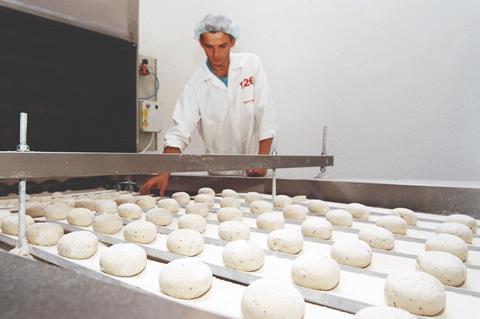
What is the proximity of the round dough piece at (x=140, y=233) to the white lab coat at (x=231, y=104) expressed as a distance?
5.40 feet

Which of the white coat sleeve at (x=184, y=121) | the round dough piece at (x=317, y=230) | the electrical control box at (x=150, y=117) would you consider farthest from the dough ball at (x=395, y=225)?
the electrical control box at (x=150, y=117)

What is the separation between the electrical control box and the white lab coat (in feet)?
1.92

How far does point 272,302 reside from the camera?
625 mm

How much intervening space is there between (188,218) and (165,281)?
0.46 m

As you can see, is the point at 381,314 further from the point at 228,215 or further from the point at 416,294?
the point at 228,215

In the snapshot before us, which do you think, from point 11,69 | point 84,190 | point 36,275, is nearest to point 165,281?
point 36,275

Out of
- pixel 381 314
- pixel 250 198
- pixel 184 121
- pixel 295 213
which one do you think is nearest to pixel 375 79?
pixel 184 121

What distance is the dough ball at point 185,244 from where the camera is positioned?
95 centimetres

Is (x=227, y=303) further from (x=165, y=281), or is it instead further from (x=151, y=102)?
(x=151, y=102)

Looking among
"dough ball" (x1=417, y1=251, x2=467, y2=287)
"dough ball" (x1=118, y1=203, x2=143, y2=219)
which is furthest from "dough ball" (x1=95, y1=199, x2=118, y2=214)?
"dough ball" (x1=417, y1=251, x2=467, y2=287)

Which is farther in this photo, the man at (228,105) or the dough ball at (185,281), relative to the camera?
the man at (228,105)

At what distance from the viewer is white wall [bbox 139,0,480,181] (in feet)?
8.44

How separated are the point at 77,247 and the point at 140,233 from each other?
0.19 m

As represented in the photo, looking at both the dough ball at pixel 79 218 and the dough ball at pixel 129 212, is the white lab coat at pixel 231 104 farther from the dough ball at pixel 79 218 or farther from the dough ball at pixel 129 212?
the dough ball at pixel 79 218
